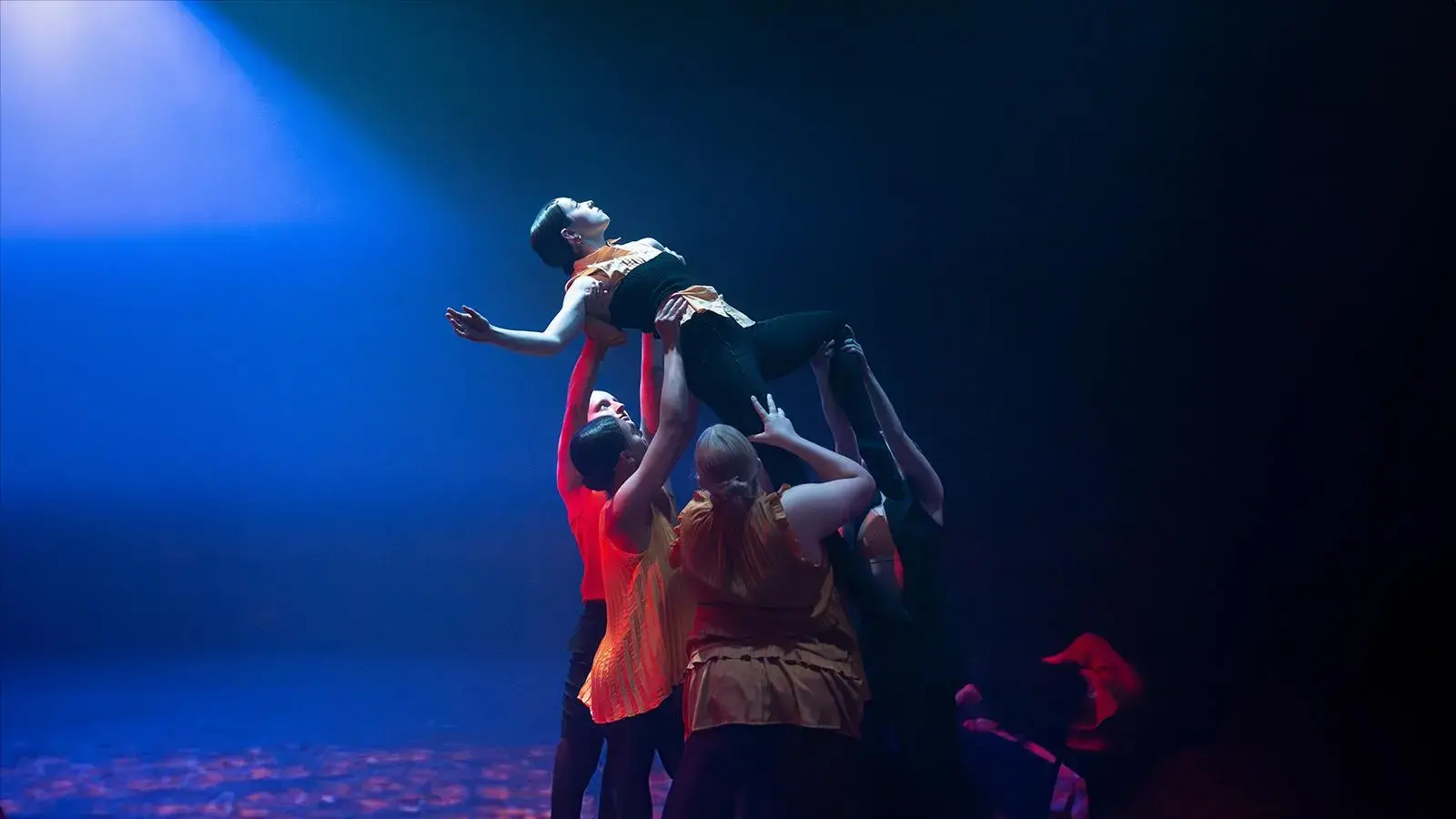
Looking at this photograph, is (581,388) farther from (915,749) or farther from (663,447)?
(915,749)

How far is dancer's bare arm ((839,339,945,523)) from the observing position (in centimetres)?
256

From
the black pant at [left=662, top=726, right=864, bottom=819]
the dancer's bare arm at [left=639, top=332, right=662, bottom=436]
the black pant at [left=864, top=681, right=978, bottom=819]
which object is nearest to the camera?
the black pant at [left=662, top=726, right=864, bottom=819]

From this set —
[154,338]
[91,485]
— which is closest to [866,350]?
[154,338]

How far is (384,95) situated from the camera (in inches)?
160

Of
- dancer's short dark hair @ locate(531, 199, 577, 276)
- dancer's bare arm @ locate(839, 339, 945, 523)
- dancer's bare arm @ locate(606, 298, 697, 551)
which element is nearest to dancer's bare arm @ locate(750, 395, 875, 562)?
dancer's bare arm @ locate(606, 298, 697, 551)

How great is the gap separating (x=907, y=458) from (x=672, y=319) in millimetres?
771

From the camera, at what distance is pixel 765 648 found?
2150 mm

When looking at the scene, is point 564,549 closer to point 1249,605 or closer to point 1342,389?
point 1249,605

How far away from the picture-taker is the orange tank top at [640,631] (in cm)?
241

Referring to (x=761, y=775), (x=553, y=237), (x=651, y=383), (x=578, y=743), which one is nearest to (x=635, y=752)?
(x=578, y=743)

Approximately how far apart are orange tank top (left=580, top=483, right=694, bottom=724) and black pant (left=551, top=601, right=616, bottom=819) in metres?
0.14

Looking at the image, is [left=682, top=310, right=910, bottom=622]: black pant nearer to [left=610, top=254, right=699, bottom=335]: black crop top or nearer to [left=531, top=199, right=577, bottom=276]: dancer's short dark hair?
[left=610, top=254, right=699, bottom=335]: black crop top

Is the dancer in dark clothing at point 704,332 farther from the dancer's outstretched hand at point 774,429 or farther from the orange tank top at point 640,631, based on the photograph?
the orange tank top at point 640,631

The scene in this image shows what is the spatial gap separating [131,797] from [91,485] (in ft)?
5.01
